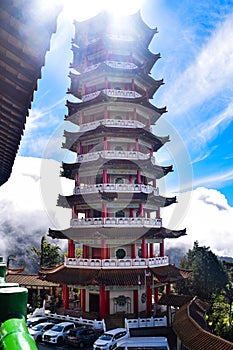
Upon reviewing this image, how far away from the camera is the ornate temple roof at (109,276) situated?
2586 centimetres

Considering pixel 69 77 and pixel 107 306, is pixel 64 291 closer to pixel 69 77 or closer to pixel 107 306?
pixel 107 306

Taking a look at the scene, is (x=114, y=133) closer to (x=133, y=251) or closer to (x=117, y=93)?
(x=117, y=93)

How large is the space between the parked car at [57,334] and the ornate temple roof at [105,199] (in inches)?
421

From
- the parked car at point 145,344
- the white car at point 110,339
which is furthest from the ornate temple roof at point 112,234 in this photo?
the parked car at point 145,344

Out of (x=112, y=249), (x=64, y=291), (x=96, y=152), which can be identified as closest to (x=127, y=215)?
(x=112, y=249)

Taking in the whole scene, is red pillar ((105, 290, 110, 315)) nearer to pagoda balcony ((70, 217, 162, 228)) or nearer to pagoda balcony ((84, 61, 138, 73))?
pagoda balcony ((70, 217, 162, 228))

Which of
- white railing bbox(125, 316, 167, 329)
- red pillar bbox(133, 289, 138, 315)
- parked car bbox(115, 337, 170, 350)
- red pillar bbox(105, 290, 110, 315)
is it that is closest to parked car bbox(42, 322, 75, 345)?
red pillar bbox(105, 290, 110, 315)

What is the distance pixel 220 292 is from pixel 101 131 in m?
25.7

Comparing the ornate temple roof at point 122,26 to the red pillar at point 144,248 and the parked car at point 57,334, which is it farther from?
the parked car at point 57,334

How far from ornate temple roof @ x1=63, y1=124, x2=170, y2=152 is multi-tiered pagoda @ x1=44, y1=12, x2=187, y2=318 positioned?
0.10 metres

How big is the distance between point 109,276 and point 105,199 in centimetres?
671

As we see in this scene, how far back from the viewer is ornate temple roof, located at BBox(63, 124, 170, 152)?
102 feet

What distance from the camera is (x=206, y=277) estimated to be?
41.0 metres

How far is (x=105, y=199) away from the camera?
96.0 ft
